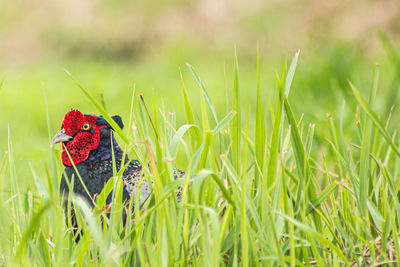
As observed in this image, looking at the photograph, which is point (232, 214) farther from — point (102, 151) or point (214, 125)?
point (214, 125)

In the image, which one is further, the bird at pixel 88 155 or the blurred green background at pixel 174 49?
the blurred green background at pixel 174 49

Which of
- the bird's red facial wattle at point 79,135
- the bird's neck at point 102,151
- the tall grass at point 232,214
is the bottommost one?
the tall grass at point 232,214

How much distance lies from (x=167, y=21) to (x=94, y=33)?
0.84 metres

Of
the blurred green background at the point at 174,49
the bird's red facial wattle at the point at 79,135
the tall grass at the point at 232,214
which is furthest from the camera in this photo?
the blurred green background at the point at 174,49

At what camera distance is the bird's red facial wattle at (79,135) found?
1.30 metres

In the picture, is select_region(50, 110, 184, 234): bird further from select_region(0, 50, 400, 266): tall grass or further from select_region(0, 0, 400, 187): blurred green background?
select_region(0, 0, 400, 187): blurred green background

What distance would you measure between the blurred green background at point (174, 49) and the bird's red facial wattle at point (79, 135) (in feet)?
4.72

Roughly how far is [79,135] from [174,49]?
428 centimetres

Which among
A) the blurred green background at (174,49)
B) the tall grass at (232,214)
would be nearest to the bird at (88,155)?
the tall grass at (232,214)

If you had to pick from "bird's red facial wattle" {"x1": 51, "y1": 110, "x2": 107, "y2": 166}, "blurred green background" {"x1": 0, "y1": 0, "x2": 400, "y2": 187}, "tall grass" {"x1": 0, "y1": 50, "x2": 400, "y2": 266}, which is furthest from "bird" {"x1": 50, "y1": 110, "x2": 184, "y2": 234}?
"blurred green background" {"x1": 0, "y1": 0, "x2": 400, "y2": 187}

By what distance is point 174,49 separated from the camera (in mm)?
5500

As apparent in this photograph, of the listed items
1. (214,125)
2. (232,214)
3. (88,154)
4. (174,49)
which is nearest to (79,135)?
(88,154)

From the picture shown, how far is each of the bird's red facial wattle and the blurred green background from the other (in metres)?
1.44

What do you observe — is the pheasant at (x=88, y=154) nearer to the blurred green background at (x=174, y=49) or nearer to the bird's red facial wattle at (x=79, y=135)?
the bird's red facial wattle at (x=79, y=135)
